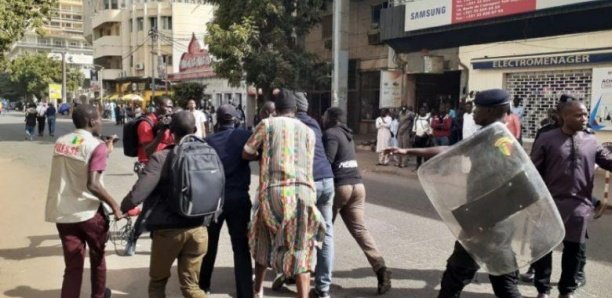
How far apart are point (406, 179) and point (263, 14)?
28.1 feet

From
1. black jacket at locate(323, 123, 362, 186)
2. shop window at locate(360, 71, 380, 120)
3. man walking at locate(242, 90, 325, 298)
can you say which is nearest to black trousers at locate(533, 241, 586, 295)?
black jacket at locate(323, 123, 362, 186)

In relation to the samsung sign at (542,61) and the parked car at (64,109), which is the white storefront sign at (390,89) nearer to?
the samsung sign at (542,61)

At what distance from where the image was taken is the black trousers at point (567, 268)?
4254 mm

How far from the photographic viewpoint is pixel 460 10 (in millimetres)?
14781

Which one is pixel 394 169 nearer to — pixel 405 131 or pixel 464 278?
pixel 405 131

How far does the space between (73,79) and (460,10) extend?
58171 millimetres

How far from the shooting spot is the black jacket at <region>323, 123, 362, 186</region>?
15.3 feet

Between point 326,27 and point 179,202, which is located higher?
point 326,27

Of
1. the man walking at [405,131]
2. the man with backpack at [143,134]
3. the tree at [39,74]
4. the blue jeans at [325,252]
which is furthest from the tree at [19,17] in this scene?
the tree at [39,74]

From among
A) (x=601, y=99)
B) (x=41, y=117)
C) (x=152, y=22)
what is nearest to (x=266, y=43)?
(x=601, y=99)

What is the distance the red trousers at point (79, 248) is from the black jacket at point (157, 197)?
1.56 feet

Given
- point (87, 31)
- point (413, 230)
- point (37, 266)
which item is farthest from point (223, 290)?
point (87, 31)

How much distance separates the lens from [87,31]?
74750mm

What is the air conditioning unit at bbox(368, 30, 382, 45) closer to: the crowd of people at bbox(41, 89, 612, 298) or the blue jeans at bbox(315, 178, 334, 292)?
the crowd of people at bbox(41, 89, 612, 298)
